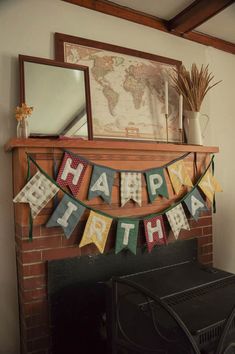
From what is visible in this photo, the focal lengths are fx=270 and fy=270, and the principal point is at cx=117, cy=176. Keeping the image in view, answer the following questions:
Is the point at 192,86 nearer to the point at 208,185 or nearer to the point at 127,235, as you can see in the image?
the point at 208,185

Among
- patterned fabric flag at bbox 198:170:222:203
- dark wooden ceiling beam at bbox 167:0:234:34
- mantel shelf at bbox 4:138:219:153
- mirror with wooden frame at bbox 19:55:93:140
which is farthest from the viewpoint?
patterned fabric flag at bbox 198:170:222:203

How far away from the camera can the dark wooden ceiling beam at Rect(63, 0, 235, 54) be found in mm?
1908

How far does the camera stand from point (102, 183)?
165 cm

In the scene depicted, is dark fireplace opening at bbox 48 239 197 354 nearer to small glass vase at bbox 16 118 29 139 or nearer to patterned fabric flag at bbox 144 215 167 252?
patterned fabric flag at bbox 144 215 167 252

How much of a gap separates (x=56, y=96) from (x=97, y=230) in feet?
2.90

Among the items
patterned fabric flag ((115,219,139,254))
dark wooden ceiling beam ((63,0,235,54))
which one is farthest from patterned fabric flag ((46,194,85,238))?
dark wooden ceiling beam ((63,0,235,54))

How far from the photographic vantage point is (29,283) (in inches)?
58.7

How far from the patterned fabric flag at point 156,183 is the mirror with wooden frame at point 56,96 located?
0.48m

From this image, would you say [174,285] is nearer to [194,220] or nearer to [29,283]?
[194,220]

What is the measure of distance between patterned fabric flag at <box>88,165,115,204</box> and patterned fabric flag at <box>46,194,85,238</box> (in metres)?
0.12

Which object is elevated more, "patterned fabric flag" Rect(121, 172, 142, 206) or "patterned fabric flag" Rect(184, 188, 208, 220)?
"patterned fabric flag" Rect(121, 172, 142, 206)

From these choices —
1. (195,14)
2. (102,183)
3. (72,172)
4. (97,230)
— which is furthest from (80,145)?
(195,14)

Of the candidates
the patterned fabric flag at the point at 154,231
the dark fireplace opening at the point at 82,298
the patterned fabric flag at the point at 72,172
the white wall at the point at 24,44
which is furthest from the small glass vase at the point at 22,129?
the patterned fabric flag at the point at 154,231

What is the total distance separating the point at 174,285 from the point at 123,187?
0.65m
